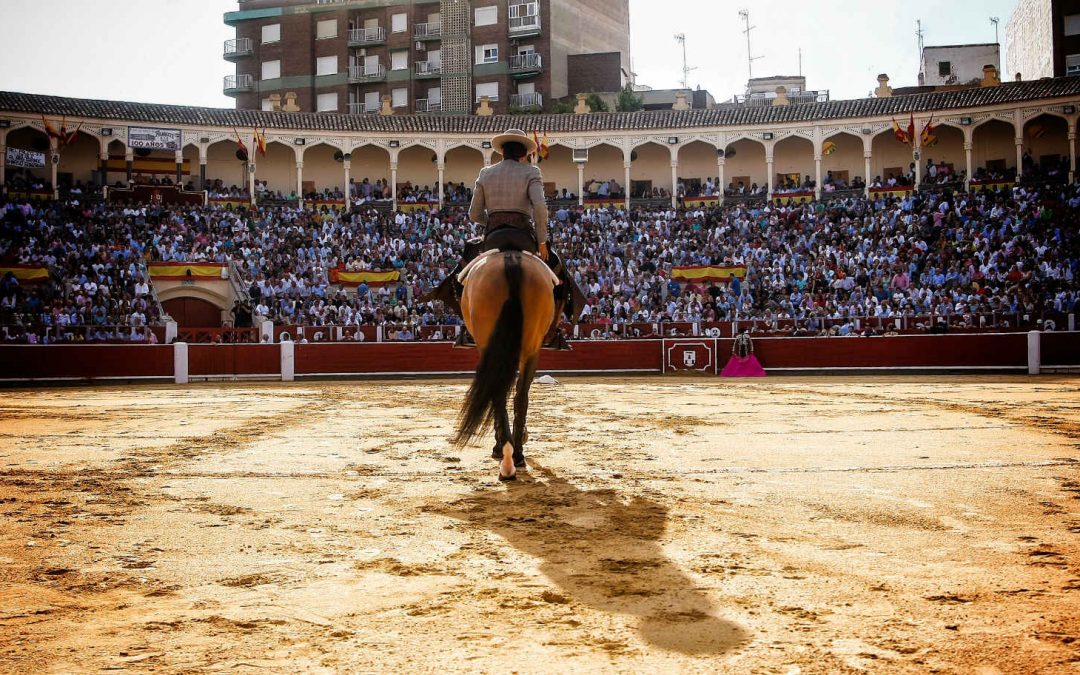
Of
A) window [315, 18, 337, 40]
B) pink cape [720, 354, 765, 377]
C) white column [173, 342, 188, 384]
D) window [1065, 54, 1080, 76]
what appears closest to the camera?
pink cape [720, 354, 765, 377]

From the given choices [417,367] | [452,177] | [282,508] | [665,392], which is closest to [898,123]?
[452,177]

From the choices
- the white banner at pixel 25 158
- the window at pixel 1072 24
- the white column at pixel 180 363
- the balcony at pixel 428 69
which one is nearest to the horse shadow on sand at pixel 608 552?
the white column at pixel 180 363

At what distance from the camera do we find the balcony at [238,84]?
169 feet

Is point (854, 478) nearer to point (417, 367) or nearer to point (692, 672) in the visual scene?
point (692, 672)

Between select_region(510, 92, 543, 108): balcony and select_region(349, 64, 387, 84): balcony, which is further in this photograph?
select_region(349, 64, 387, 84): balcony

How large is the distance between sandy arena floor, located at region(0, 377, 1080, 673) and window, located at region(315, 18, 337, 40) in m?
47.0

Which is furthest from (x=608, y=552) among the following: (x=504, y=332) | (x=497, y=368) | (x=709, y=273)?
(x=709, y=273)

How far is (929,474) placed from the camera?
5406mm

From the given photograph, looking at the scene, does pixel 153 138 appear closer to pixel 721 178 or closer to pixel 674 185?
pixel 674 185

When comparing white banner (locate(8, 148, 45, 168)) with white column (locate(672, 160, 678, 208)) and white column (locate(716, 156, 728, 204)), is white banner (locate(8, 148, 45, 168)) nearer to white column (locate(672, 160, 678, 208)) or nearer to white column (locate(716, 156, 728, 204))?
white column (locate(672, 160, 678, 208))

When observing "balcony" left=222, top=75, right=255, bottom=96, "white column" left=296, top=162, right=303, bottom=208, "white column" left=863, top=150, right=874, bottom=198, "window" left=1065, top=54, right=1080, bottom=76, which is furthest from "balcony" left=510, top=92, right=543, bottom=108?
"window" left=1065, top=54, right=1080, bottom=76

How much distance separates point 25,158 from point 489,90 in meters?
23.2

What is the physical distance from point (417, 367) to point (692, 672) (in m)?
21.5

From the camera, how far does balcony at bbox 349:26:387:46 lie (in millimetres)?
49938
